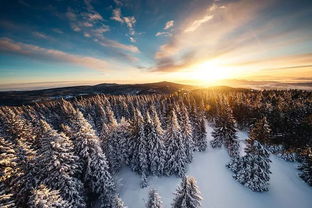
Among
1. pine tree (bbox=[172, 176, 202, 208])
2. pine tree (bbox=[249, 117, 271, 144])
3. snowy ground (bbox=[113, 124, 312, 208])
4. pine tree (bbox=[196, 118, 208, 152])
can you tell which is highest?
pine tree (bbox=[249, 117, 271, 144])

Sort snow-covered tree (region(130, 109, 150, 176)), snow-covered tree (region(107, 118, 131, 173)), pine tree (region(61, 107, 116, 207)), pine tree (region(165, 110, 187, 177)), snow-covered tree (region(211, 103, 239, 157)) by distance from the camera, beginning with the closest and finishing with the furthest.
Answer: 1. pine tree (region(61, 107, 116, 207))
2. snow-covered tree (region(130, 109, 150, 176))
3. pine tree (region(165, 110, 187, 177))
4. snow-covered tree (region(107, 118, 131, 173))
5. snow-covered tree (region(211, 103, 239, 157))

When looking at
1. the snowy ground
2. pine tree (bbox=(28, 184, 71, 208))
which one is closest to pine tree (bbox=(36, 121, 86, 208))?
pine tree (bbox=(28, 184, 71, 208))

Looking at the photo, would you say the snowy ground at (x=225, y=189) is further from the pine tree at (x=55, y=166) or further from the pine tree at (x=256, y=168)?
the pine tree at (x=55, y=166)

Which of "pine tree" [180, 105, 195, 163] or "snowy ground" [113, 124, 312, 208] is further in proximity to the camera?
"pine tree" [180, 105, 195, 163]

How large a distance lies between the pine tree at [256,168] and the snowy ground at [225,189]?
4.34ft

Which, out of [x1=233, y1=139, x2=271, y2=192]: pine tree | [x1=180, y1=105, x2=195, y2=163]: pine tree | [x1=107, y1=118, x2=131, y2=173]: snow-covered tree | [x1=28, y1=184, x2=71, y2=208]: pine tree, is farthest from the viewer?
[x1=180, y1=105, x2=195, y2=163]: pine tree

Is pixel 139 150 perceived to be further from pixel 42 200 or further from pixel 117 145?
pixel 42 200

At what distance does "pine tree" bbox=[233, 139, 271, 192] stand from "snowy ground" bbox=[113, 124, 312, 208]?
52.1 inches

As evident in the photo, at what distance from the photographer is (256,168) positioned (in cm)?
2334

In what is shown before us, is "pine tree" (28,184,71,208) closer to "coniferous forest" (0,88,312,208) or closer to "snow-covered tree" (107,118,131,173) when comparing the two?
"coniferous forest" (0,88,312,208)

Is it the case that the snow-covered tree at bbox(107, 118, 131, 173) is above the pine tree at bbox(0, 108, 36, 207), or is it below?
below

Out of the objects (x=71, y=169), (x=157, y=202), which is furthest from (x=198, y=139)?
(x=71, y=169)

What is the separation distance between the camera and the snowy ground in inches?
906

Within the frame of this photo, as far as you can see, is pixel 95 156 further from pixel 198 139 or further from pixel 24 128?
pixel 198 139
